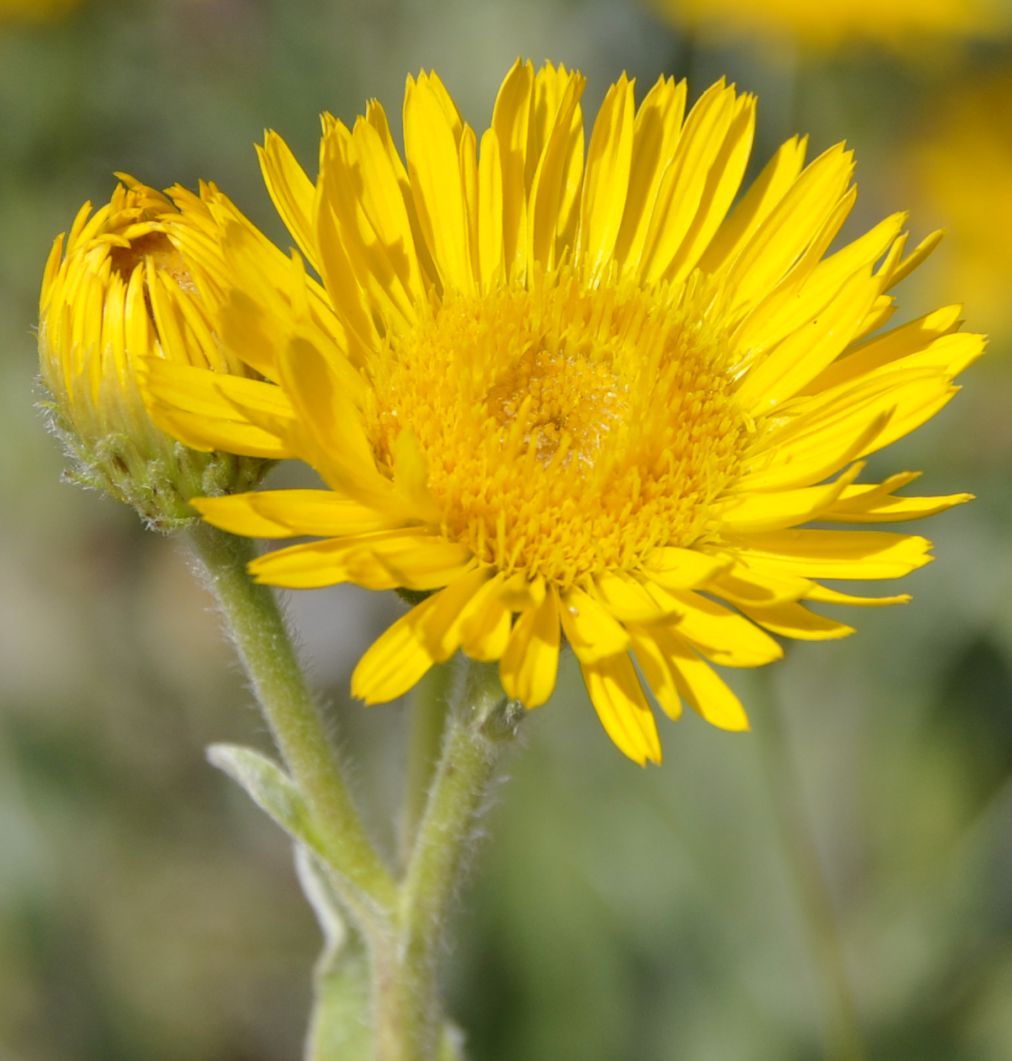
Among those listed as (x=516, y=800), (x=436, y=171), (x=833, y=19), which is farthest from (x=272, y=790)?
(x=833, y=19)

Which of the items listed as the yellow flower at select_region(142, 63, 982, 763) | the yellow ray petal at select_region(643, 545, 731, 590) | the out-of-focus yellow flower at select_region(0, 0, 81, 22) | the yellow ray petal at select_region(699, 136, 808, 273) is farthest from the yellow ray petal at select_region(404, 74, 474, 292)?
the out-of-focus yellow flower at select_region(0, 0, 81, 22)

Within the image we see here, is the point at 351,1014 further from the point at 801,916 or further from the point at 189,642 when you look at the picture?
the point at 189,642

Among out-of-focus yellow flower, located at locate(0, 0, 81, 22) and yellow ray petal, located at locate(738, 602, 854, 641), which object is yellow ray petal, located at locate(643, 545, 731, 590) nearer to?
yellow ray petal, located at locate(738, 602, 854, 641)

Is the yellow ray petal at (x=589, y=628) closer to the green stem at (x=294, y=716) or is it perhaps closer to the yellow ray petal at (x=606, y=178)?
the green stem at (x=294, y=716)

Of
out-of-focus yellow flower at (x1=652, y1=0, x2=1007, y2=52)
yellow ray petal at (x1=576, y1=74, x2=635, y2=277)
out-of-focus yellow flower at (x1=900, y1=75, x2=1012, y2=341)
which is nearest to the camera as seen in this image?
yellow ray petal at (x1=576, y1=74, x2=635, y2=277)

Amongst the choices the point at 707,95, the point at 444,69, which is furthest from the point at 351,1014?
the point at 444,69

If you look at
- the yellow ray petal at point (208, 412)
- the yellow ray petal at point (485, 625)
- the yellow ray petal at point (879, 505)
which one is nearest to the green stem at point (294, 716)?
the yellow ray petal at point (208, 412)
